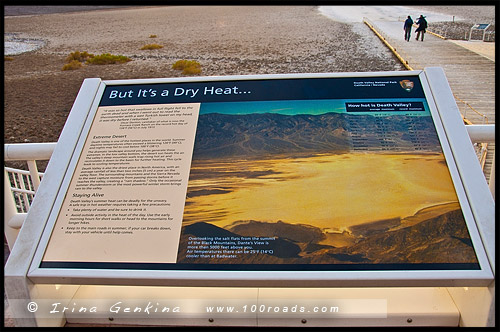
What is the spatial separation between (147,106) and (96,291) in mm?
892

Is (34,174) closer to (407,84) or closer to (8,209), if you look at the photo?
(8,209)

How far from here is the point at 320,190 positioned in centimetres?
175

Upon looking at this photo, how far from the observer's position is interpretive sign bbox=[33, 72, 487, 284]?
1.59 metres

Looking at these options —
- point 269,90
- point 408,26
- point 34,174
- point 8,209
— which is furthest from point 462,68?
point 8,209

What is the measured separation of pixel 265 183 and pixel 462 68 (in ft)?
52.2

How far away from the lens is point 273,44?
95.9 feet

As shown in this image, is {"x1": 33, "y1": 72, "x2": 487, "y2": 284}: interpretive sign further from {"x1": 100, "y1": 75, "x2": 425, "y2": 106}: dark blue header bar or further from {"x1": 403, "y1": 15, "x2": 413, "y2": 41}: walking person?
{"x1": 403, "y1": 15, "x2": 413, "y2": 41}: walking person

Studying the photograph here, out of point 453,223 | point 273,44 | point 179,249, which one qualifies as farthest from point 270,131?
point 273,44

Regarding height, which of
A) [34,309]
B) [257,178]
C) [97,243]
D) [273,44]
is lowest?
[273,44]

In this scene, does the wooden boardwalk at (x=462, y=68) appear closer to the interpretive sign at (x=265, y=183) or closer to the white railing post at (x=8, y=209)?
the interpretive sign at (x=265, y=183)

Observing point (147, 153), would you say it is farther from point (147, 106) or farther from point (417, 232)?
point (417, 232)

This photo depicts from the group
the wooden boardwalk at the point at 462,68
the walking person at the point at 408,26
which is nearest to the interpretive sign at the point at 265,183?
the wooden boardwalk at the point at 462,68

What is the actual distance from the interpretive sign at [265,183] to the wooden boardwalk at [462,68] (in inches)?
190

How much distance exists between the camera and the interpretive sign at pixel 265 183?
62.6 inches
